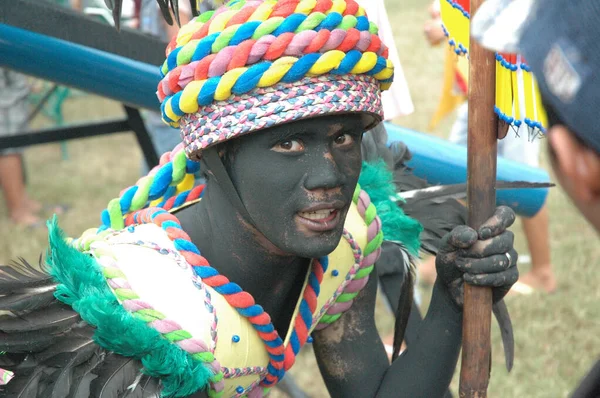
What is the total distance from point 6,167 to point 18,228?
481mm

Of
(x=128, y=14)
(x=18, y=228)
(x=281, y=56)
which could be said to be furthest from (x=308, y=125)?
(x=128, y=14)

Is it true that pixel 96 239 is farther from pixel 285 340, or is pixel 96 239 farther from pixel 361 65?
pixel 361 65

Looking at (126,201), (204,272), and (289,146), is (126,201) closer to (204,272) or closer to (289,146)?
(204,272)

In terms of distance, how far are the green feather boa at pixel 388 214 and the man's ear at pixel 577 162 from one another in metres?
1.24

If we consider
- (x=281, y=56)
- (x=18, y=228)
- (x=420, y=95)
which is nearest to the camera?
(x=281, y=56)

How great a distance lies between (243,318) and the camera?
6.53 feet

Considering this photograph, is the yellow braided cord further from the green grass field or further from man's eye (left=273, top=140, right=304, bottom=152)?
the green grass field

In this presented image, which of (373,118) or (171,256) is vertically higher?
(373,118)

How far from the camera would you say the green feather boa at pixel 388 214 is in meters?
2.37

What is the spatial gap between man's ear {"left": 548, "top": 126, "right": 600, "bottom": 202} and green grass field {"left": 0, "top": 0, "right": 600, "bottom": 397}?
9.31 feet

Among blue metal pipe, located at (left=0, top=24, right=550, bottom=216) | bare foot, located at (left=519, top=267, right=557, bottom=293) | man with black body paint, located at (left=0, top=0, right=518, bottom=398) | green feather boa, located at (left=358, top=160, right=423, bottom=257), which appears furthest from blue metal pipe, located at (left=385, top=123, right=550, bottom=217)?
bare foot, located at (left=519, top=267, right=557, bottom=293)

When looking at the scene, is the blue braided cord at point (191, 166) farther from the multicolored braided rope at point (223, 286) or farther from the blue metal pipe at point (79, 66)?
the blue metal pipe at point (79, 66)

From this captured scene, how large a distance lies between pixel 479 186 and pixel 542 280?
125 inches

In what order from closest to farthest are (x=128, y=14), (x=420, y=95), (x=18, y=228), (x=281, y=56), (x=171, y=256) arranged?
(x=281, y=56) → (x=171, y=256) → (x=18, y=228) → (x=128, y=14) → (x=420, y=95)
